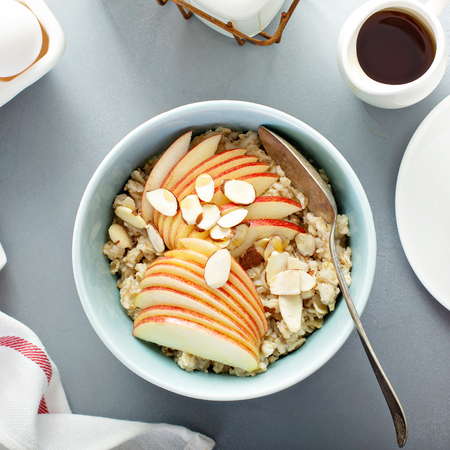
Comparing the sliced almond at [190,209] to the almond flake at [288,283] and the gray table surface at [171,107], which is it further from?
the gray table surface at [171,107]

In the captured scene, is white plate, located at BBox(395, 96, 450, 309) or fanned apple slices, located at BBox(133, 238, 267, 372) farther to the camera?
white plate, located at BBox(395, 96, 450, 309)

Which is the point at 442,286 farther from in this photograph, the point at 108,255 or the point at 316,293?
the point at 108,255

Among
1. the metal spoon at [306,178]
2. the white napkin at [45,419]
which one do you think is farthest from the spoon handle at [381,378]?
the white napkin at [45,419]

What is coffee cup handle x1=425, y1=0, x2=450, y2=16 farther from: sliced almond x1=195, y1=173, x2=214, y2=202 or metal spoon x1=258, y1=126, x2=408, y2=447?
sliced almond x1=195, y1=173, x2=214, y2=202

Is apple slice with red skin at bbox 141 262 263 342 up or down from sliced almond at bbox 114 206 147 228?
down

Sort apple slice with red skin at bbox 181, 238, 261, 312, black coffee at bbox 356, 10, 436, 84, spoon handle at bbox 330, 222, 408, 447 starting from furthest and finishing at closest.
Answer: black coffee at bbox 356, 10, 436, 84, apple slice with red skin at bbox 181, 238, 261, 312, spoon handle at bbox 330, 222, 408, 447

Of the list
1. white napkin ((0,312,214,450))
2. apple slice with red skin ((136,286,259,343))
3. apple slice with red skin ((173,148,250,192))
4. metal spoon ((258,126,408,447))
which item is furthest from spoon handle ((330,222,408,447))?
white napkin ((0,312,214,450))

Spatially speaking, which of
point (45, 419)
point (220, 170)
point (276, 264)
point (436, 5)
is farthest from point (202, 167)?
point (45, 419)

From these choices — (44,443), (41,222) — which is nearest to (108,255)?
(41,222)
